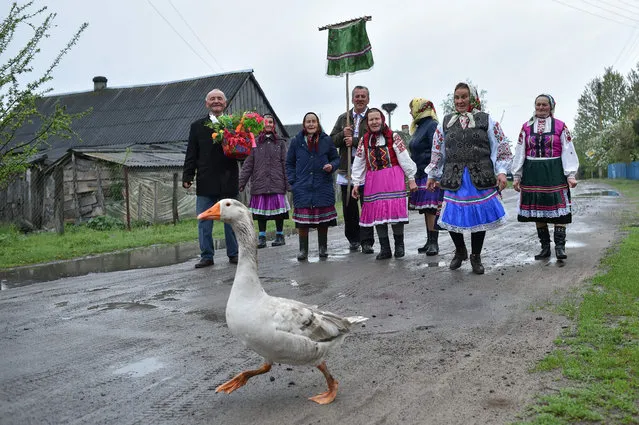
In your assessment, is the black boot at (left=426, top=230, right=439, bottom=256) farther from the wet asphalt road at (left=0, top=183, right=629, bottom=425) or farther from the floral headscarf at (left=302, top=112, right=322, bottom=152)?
the floral headscarf at (left=302, top=112, right=322, bottom=152)

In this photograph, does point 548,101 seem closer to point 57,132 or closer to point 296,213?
point 296,213

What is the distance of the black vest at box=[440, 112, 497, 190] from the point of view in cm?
777

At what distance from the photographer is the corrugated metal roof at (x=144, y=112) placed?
101ft

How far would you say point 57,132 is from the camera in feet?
39.1

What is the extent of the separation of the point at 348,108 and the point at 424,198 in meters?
1.93

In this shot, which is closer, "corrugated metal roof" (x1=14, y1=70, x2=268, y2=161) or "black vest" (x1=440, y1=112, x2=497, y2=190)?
"black vest" (x1=440, y1=112, x2=497, y2=190)

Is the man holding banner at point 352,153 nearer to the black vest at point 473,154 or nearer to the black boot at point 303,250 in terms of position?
the black boot at point 303,250

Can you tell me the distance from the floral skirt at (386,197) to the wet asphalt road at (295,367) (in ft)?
2.63

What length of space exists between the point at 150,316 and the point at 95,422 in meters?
2.57

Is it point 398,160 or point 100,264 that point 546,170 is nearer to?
point 398,160

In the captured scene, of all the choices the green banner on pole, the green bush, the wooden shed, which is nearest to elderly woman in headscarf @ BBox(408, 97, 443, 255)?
the green banner on pole

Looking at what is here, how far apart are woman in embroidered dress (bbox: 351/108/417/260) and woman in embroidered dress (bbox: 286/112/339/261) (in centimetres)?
60

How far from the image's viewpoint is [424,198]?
379 inches

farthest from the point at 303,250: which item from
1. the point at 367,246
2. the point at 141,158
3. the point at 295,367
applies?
the point at 141,158
